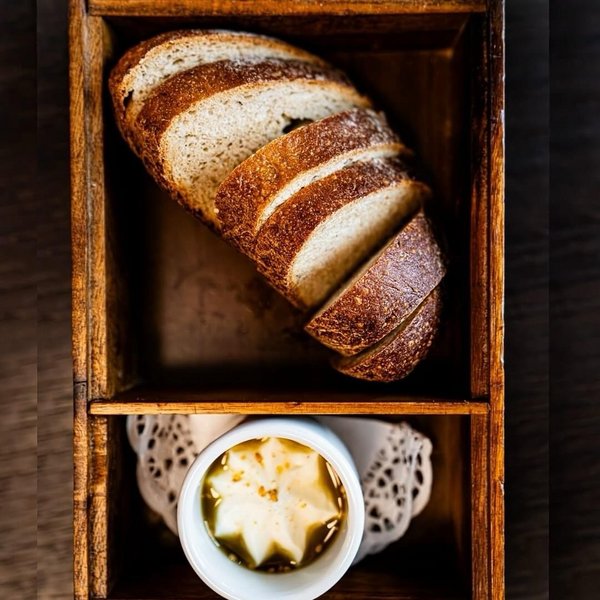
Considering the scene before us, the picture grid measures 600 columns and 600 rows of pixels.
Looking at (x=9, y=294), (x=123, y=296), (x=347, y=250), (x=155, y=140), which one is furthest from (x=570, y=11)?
(x=9, y=294)

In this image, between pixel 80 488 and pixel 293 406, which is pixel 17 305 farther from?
pixel 293 406

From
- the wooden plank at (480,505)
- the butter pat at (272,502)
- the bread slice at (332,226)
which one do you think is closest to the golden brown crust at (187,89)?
the bread slice at (332,226)

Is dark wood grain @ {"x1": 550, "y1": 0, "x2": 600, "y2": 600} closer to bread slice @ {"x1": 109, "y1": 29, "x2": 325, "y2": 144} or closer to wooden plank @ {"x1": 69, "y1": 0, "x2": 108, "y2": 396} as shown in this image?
bread slice @ {"x1": 109, "y1": 29, "x2": 325, "y2": 144}

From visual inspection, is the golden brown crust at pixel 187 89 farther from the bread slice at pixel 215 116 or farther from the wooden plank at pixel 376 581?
the wooden plank at pixel 376 581

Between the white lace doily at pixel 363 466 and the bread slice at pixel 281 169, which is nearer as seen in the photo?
the bread slice at pixel 281 169

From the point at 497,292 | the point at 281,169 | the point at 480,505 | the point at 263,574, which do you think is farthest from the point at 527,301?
the point at 263,574

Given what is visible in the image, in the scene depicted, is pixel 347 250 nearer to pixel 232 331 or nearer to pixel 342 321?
pixel 342 321
